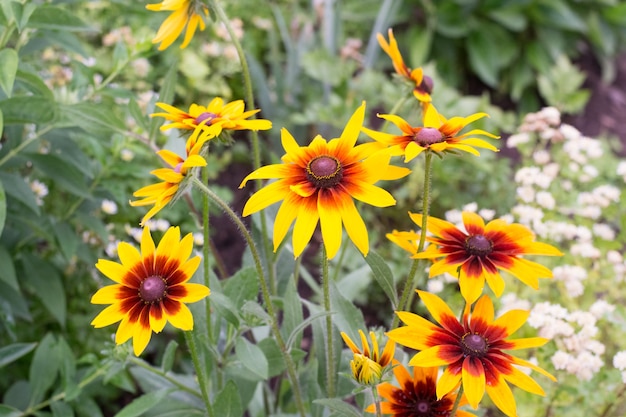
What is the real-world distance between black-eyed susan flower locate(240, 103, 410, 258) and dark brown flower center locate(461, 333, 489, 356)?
175 mm

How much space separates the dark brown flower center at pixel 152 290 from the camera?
876 millimetres

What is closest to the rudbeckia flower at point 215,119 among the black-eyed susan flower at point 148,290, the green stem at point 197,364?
the black-eyed susan flower at point 148,290

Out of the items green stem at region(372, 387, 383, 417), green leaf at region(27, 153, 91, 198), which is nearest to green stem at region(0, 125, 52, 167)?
green leaf at region(27, 153, 91, 198)

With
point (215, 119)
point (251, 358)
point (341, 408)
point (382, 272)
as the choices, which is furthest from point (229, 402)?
point (215, 119)

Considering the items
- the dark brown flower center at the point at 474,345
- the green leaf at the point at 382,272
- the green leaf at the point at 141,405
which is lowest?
the green leaf at the point at 141,405

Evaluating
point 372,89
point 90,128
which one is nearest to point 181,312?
point 90,128

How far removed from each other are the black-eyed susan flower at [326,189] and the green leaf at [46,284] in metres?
0.82

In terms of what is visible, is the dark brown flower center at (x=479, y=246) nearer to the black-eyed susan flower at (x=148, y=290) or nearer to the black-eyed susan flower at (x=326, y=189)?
the black-eyed susan flower at (x=326, y=189)

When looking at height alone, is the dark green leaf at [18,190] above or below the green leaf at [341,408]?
above

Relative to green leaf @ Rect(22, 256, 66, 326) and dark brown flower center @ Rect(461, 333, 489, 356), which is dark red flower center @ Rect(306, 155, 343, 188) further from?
green leaf @ Rect(22, 256, 66, 326)

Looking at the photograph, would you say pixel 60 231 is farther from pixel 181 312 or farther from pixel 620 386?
pixel 620 386

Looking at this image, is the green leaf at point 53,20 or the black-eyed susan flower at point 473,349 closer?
the black-eyed susan flower at point 473,349

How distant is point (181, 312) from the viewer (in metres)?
0.87

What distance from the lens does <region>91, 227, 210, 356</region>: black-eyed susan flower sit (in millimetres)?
865
